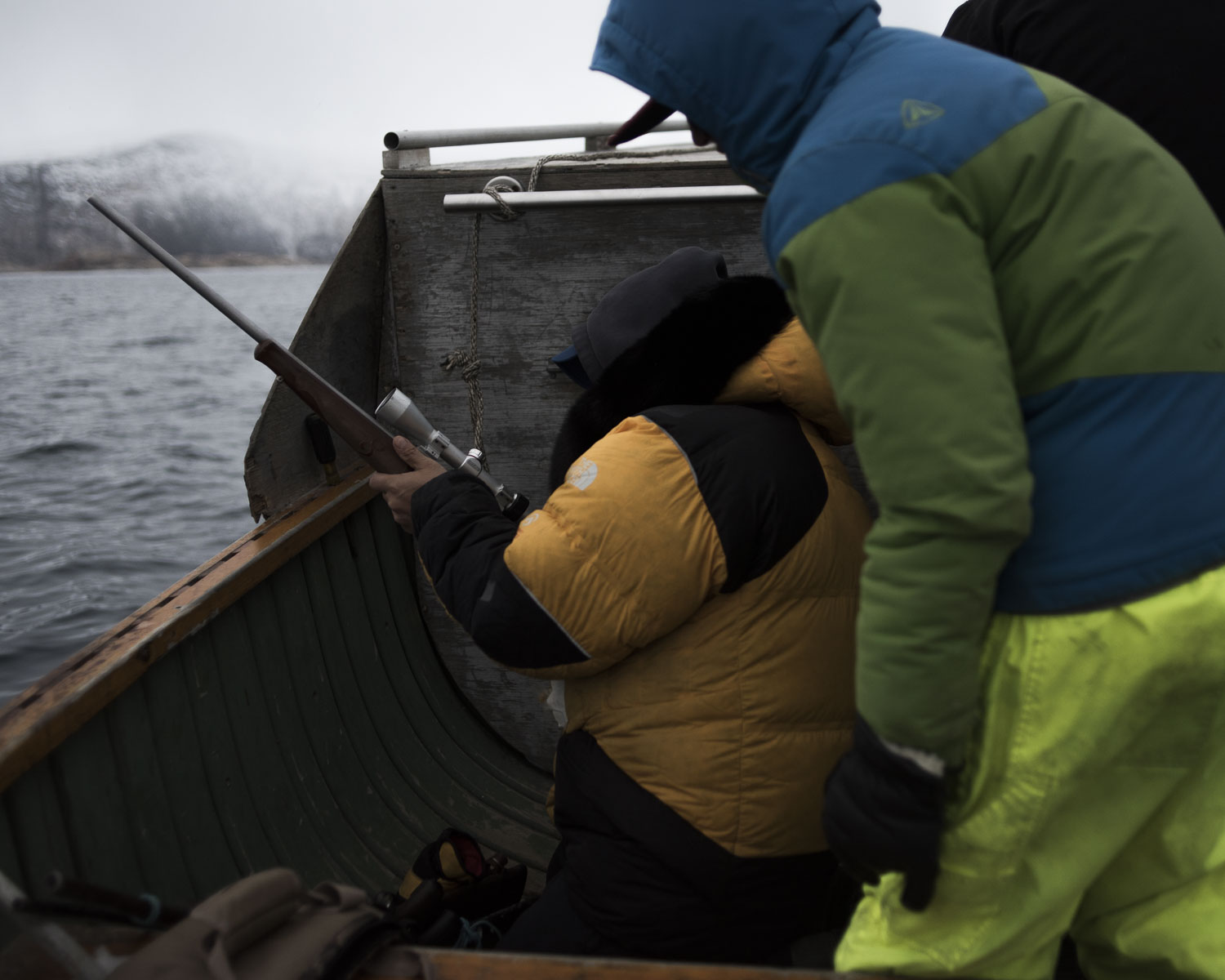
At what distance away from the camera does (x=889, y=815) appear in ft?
3.48

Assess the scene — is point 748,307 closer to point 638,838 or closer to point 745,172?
point 745,172

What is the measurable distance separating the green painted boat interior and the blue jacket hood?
5.33 ft

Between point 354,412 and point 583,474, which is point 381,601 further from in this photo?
point 583,474

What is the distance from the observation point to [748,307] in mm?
1617

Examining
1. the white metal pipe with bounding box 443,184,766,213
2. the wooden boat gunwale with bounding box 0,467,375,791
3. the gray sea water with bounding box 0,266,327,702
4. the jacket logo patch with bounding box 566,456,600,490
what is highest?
the white metal pipe with bounding box 443,184,766,213

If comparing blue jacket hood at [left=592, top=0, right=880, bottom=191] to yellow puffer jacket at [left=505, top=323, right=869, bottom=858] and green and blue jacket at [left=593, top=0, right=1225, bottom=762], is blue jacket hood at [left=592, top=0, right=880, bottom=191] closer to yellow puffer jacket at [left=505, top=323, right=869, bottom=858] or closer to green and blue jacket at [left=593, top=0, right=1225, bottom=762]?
green and blue jacket at [left=593, top=0, right=1225, bottom=762]

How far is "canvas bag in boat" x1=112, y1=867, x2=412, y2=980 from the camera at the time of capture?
112cm

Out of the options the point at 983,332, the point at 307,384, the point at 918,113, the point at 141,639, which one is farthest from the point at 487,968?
the point at 307,384

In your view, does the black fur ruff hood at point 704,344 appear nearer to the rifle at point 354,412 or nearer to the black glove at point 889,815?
the rifle at point 354,412

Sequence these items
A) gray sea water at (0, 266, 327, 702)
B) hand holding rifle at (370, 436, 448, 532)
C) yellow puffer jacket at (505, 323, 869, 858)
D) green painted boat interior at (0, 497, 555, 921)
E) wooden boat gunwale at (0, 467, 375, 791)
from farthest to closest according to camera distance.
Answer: gray sea water at (0, 266, 327, 702)
hand holding rifle at (370, 436, 448, 532)
green painted boat interior at (0, 497, 555, 921)
wooden boat gunwale at (0, 467, 375, 791)
yellow puffer jacket at (505, 323, 869, 858)

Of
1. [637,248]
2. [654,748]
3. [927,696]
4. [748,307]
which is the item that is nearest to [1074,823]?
[927,696]

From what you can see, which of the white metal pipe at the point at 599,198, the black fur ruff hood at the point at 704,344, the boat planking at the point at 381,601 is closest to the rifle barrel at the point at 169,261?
the boat planking at the point at 381,601

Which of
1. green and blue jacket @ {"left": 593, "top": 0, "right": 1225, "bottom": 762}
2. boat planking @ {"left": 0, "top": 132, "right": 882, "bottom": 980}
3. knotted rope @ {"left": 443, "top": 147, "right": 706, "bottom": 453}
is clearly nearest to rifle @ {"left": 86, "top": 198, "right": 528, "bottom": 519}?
boat planking @ {"left": 0, "top": 132, "right": 882, "bottom": 980}

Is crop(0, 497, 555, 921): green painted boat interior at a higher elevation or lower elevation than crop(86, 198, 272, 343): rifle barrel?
lower
